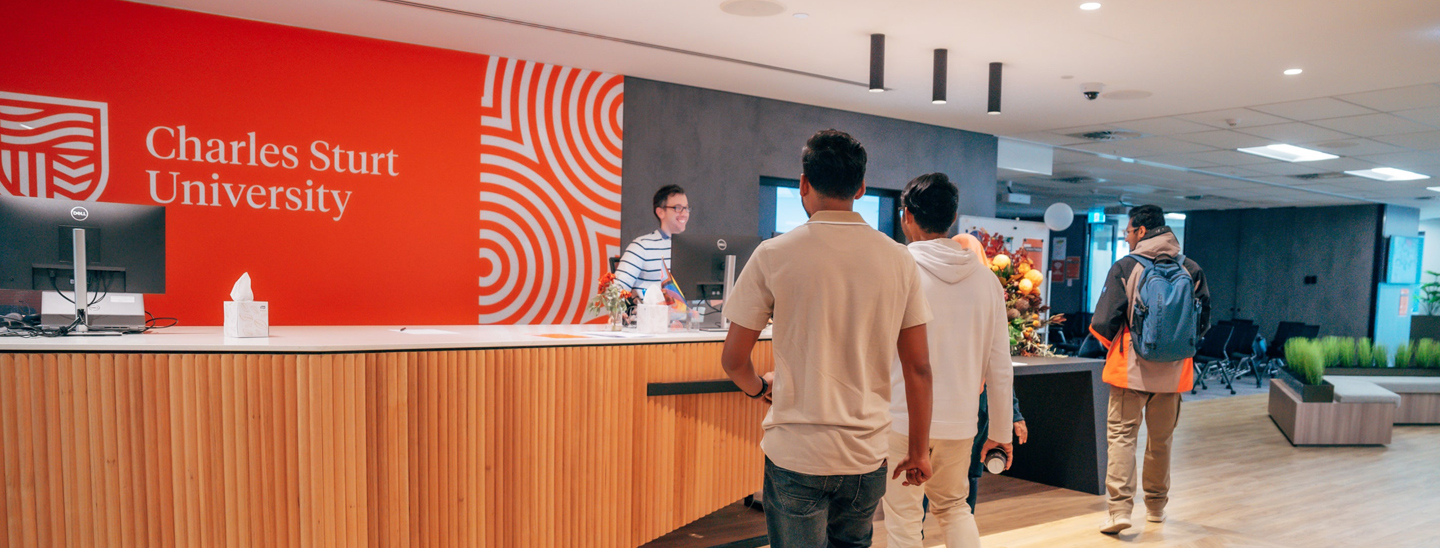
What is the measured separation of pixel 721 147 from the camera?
6.88 m

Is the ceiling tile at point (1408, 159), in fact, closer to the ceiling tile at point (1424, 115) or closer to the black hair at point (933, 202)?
the ceiling tile at point (1424, 115)

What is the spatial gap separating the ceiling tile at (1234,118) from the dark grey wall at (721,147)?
8.45ft

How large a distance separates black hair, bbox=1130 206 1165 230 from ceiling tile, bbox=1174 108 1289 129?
351cm

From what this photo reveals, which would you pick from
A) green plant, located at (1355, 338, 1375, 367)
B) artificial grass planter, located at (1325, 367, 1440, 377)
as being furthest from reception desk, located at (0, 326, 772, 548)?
green plant, located at (1355, 338, 1375, 367)

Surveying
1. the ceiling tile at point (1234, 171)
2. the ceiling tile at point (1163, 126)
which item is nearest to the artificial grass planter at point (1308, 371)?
the ceiling tile at point (1163, 126)

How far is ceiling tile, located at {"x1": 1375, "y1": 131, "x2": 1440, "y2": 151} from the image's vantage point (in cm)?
788

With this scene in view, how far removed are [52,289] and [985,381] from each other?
11.6ft

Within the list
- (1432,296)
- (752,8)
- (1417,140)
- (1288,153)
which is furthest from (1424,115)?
(1432,296)

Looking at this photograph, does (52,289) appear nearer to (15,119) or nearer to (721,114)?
(15,119)

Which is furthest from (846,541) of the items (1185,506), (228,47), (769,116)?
(769,116)

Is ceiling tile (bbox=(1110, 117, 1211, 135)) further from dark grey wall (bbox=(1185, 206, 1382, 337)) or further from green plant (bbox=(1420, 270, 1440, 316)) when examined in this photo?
green plant (bbox=(1420, 270, 1440, 316))

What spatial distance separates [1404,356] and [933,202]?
31.1 feet

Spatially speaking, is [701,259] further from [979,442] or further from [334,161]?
[334,161]

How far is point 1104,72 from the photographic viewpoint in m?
5.86
